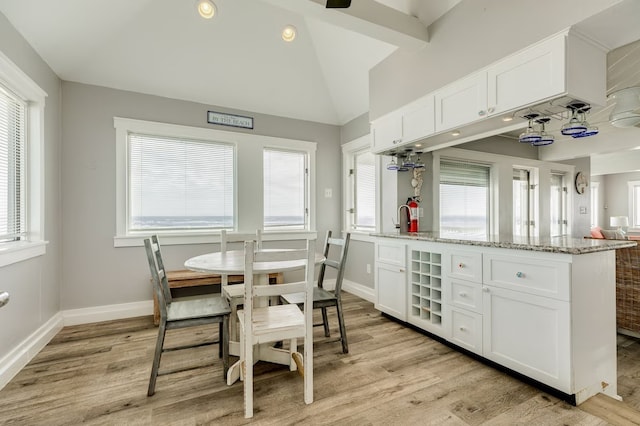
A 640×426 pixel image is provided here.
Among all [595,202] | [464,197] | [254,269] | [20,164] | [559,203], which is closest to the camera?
[254,269]

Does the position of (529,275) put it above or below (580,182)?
below

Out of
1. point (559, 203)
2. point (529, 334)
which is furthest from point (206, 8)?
point (559, 203)

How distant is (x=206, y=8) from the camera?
280 centimetres

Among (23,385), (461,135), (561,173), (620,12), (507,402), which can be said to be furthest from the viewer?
(561,173)

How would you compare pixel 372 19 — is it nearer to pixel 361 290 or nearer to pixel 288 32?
pixel 288 32

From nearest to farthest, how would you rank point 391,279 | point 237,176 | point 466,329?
point 466,329, point 391,279, point 237,176

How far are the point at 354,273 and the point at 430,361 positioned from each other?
6.89 feet

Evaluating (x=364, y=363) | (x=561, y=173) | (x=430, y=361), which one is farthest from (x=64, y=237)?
(x=561, y=173)

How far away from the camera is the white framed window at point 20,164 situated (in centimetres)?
235

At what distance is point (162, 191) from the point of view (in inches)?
143

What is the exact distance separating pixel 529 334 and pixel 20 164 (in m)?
4.14

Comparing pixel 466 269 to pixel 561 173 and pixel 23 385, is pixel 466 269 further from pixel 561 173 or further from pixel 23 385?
pixel 561 173

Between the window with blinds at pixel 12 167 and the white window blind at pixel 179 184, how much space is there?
0.95 metres

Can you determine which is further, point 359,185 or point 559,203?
point 559,203
